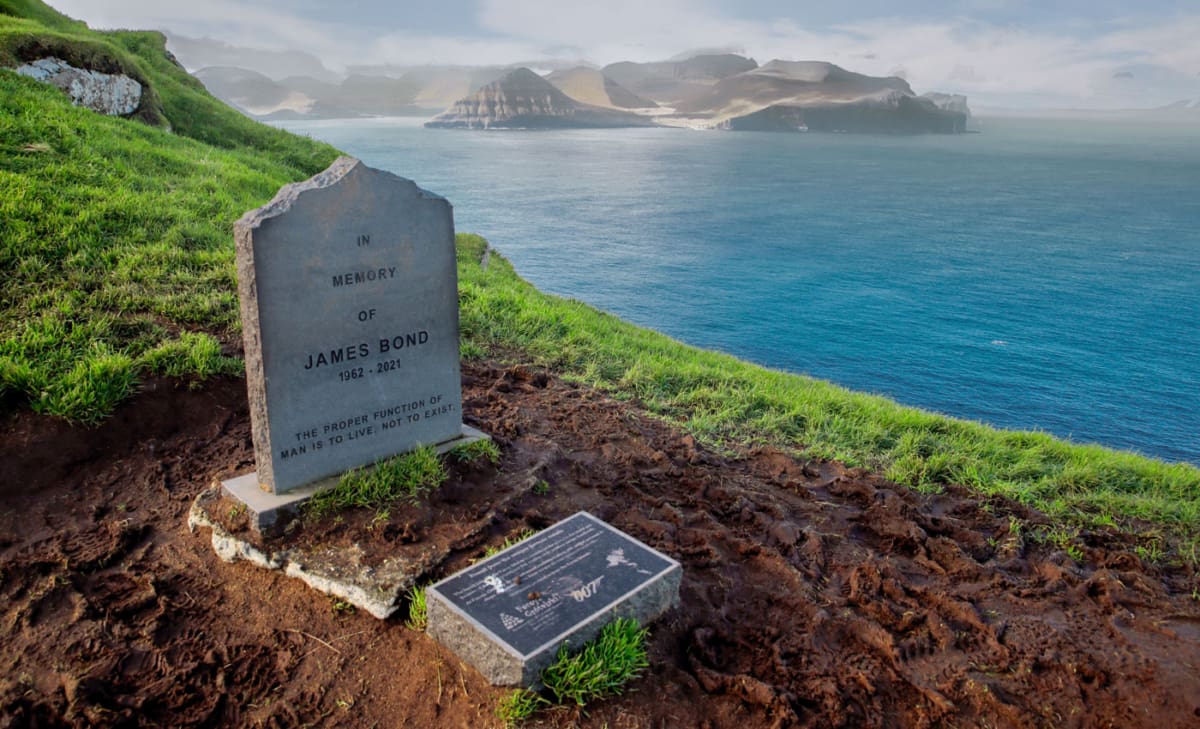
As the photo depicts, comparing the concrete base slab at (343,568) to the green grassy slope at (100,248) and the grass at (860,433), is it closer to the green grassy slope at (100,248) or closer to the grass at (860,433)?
the green grassy slope at (100,248)

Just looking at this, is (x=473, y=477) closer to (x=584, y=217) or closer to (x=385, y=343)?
(x=385, y=343)

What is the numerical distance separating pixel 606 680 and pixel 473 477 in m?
2.04

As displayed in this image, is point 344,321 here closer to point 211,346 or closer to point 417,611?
point 417,611

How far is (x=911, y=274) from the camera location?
151 ft

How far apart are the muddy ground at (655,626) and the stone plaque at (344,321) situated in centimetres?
58

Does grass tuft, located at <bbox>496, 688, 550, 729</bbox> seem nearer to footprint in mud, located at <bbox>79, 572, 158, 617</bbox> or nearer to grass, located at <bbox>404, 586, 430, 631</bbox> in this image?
grass, located at <bbox>404, 586, 430, 631</bbox>

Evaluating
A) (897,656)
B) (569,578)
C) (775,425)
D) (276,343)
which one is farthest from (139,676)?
(775,425)

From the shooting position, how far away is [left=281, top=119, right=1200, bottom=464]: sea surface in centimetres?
2827

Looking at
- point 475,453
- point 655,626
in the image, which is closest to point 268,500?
point 475,453

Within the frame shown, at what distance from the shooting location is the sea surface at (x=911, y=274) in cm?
2827

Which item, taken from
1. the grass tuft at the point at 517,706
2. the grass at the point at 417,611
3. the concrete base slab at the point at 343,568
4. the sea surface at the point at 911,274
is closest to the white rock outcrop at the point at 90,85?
the concrete base slab at the point at 343,568

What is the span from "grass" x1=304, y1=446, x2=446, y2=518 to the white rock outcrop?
12752 mm

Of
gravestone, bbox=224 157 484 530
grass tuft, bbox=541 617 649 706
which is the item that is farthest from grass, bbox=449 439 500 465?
grass tuft, bbox=541 617 649 706

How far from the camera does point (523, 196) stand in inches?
2859
